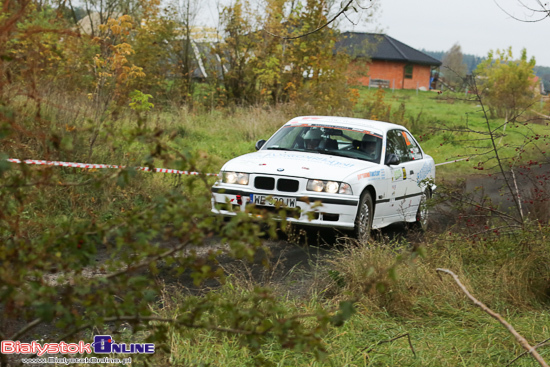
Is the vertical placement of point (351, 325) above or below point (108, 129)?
below

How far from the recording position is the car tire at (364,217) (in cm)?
867

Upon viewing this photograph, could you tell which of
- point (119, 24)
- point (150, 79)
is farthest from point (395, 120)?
point (119, 24)

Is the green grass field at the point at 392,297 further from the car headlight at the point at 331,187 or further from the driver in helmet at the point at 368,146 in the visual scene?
the driver in helmet at the point at 368,146

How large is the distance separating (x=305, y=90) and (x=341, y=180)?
42.8ft

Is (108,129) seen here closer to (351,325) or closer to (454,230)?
(351,325)

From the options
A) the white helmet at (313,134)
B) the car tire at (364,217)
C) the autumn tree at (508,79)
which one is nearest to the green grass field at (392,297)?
the car tire at (364,217)

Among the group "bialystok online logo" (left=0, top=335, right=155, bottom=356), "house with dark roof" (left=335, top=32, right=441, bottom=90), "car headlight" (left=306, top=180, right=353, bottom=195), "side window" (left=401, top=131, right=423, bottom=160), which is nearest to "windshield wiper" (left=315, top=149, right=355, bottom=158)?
"car headlight" (left=306, top=180, right=353, bottom=195)

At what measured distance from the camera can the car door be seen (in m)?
9.77

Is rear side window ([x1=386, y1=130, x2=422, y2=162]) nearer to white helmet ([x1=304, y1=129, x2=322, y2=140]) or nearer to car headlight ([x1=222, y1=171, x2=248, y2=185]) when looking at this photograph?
white helmet ([x1=304, y1=129, x2=322, y2=140])

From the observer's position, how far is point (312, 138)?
9.89m

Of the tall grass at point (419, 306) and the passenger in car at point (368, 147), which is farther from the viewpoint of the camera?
the passenger in car at point (368, 147)

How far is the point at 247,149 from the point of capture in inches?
627

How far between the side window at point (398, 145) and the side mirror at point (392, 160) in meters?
0.29

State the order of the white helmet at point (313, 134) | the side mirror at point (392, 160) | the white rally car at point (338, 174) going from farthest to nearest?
the white helmet at point (313, 134) → the side mirror at point (392, 160) → the white rally car at point (338, 174)
